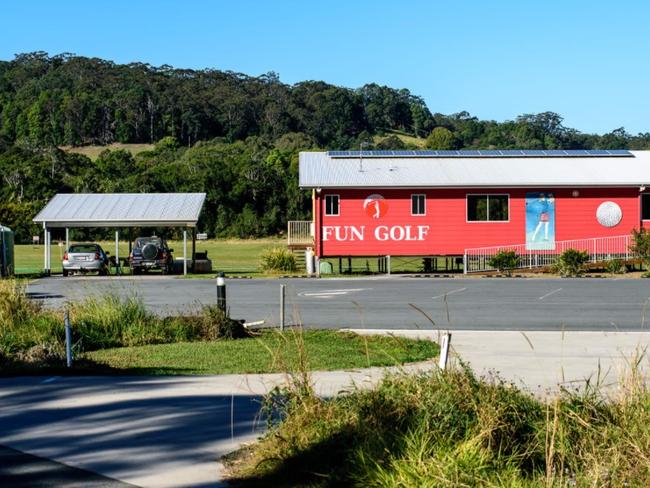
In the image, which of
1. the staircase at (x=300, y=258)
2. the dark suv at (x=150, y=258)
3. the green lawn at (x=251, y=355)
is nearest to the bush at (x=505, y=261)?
the staircase at (x=300, y=258)

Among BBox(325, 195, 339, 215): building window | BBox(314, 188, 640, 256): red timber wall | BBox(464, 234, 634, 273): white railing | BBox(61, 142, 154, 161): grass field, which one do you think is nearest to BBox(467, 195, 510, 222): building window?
BBox(314, 188, 640, 256): red timber wall

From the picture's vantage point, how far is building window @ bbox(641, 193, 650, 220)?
4125 centimetres

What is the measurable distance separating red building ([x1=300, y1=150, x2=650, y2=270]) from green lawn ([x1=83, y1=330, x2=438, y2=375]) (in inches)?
951

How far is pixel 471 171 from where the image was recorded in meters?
41.8

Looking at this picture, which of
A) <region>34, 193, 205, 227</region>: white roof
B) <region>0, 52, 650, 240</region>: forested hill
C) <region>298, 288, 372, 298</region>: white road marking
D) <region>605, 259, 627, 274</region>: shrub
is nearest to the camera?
<region>298, 288, 372, 298</region>: white road marking

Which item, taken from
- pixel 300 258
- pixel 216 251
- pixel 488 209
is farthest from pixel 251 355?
pixel 216 251

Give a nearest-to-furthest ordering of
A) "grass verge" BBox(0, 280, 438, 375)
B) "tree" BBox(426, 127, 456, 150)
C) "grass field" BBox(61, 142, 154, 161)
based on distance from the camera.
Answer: "grass verge" BBox(0, 280, 438, 375)
"tree" BBox(426, 127, 456, 150)
"grass field" BBox(61, 142, 154, 161)

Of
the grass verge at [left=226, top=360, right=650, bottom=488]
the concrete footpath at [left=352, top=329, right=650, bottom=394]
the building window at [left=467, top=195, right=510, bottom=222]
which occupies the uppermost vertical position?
the building window at [left=467, top=195, right=510, bottom=222]

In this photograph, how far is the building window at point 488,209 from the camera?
40625 mm

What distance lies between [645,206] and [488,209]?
23.1 ft

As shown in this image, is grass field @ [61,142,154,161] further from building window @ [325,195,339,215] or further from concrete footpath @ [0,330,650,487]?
concrete footpath @ [0,330,650,487]

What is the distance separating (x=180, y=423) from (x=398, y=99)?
163 m

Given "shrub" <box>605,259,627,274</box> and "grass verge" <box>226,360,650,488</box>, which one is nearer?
"grass verge" <box>226,360,650,488</box>

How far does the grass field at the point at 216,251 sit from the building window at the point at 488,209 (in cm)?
1181
